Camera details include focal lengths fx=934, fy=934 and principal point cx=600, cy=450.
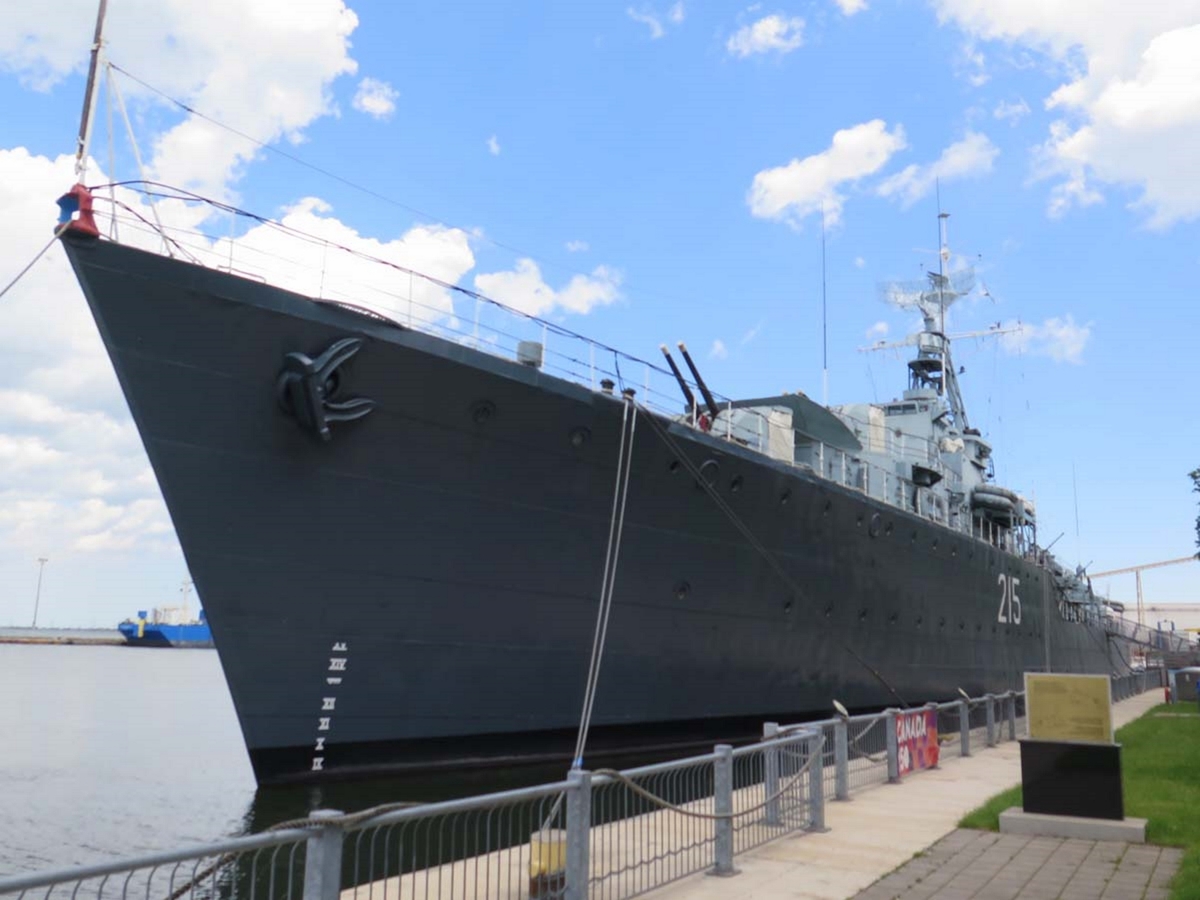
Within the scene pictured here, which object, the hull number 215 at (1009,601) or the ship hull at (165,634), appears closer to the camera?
the hull number 215 at (1009,601)

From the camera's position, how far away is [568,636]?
12.8m

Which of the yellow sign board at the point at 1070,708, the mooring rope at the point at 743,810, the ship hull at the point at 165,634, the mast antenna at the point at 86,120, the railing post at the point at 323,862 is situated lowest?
the ship hull at the point at 165,634

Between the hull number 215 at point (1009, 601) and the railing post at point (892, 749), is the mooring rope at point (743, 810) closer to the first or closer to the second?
the railing post at point (892, 749)

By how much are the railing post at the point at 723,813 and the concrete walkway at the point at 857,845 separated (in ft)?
0.49

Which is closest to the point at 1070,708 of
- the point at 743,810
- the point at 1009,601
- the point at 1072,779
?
the point at 1072,779

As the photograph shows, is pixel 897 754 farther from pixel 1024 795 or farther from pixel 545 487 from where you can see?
pixel 545 487

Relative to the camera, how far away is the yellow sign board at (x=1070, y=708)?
823 cm

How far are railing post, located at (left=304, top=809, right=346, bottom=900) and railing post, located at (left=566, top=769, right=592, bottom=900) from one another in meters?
1.77

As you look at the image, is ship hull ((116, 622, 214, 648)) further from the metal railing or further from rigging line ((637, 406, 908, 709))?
the metal railing

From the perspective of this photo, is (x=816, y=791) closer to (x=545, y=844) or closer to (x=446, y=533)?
(x=545, y=844)

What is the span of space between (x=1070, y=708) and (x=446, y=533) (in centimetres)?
701

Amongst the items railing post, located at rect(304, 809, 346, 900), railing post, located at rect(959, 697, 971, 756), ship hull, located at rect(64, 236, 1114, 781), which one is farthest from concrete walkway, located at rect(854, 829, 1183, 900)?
railing post, located at rect(959, 697, 971, 756)

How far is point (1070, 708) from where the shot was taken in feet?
27.5

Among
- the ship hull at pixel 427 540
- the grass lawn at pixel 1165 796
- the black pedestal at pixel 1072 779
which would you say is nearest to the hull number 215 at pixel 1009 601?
the grass lawn at pixel 1165 796
